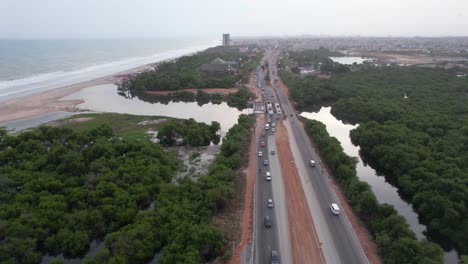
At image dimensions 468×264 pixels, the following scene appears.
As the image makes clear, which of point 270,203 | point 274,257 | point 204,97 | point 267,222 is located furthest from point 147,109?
point 274,257

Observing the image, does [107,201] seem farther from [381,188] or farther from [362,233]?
[381,188]

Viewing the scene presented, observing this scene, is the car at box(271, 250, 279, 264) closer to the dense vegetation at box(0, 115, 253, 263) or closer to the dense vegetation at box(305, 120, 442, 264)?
the dense vegetation at box(0, 115, 253, 263)

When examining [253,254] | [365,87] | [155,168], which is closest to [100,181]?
[155,168]

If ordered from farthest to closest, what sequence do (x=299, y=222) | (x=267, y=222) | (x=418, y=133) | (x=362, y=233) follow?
(x=418, y=133) → (x=299, y=222) → (x=267, y=222) → (x=362, y=233)

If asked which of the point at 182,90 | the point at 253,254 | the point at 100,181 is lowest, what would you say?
the point at 253,254

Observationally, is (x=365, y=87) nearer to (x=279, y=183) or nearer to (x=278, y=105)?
(x=278, y=105)
